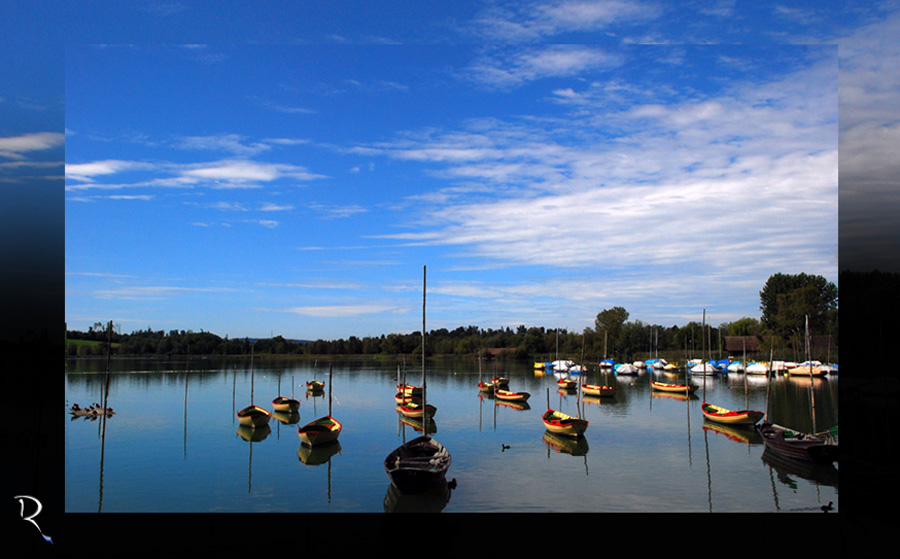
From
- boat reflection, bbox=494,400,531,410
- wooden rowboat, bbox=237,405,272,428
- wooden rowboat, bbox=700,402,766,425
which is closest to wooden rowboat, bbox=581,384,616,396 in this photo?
boat reflection, bbox=494,400,531,410

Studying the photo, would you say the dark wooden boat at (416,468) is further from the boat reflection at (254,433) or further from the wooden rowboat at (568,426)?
the boat reflection at (254,433)

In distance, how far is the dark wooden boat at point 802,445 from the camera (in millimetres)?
21734

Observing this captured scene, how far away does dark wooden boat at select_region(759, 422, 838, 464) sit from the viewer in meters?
21.7

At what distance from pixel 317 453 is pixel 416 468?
396 inches

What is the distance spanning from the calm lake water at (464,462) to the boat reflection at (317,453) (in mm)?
168

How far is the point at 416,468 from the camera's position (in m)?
18.0

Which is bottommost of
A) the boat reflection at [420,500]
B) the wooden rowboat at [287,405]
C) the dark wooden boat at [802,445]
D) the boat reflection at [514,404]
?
the boat reflection at [514,404]

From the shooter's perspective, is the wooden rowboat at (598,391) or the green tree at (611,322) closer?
the wooden rowboat at (598,391)

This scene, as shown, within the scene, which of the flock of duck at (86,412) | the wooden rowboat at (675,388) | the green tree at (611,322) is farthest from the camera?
the green tree at (611,322)

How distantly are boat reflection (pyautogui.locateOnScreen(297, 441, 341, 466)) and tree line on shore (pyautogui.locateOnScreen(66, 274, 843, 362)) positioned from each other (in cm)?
5906

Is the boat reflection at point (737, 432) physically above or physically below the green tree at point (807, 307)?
below

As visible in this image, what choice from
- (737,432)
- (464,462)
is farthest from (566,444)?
(737,432)

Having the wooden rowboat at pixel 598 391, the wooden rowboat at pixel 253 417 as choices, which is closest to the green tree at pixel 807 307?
the wooden rowboat at pixel 598 391
